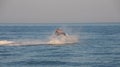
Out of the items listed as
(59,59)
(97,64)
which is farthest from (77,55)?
(97,64)

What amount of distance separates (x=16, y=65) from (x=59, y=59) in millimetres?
5273

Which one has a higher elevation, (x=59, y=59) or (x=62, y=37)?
(x=62, y=37)

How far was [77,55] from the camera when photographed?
151ft

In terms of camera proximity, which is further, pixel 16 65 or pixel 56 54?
pixel 56 54

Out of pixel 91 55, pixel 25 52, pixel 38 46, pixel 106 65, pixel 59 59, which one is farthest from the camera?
pixel 38 46

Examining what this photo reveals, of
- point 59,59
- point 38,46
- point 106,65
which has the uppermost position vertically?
point 38,46

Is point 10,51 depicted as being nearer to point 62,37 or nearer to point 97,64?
point 62,37

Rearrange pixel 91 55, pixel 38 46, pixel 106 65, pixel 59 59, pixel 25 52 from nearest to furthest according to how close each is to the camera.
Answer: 1. pixel 106 65
2. pixel 59 59
3. pixel 91 55
4. pixel 25 52
5. pixel 38 46

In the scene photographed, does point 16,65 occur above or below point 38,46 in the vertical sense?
below

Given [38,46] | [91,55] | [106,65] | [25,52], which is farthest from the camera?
[38,46]

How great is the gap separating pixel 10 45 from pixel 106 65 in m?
22.1

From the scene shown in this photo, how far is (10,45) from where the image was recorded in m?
57.3

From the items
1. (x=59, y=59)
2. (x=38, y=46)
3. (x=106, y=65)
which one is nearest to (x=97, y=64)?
(x=106, y=65)

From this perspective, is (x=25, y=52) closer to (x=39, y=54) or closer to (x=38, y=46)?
(x=39, y=54)
